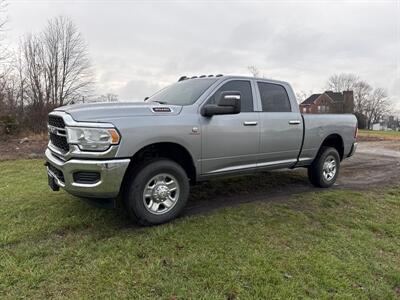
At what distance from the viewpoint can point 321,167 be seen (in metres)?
6.06

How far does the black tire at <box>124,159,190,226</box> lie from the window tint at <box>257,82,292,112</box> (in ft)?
6.42

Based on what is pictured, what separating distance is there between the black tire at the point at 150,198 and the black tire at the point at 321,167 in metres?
3.15

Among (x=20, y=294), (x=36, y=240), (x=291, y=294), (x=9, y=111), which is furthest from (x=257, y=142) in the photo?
(x=9, y=111)

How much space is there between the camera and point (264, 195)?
557 cm

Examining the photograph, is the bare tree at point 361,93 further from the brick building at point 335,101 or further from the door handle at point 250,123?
the door handle at point 250,123

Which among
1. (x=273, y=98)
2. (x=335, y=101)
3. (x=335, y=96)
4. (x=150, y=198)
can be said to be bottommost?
(x=150, y=198)

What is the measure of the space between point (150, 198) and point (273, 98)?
2.80 metres

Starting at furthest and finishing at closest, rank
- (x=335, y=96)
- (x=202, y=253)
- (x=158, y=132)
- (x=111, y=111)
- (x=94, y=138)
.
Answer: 1. (x=335, y=96)
2. (x=158, y=132)
3. (x=111, y=111)
4. (x=94, y=138)
5. (x=202, y=253)

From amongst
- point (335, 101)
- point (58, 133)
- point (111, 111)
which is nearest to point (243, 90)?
point (111, 111)

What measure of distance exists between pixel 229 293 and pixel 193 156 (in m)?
1.94

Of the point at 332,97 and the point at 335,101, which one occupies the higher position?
the point at 332,97

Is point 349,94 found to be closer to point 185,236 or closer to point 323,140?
point 323,140

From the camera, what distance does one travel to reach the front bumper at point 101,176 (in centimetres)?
340

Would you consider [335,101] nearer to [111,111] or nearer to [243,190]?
[243,190]
